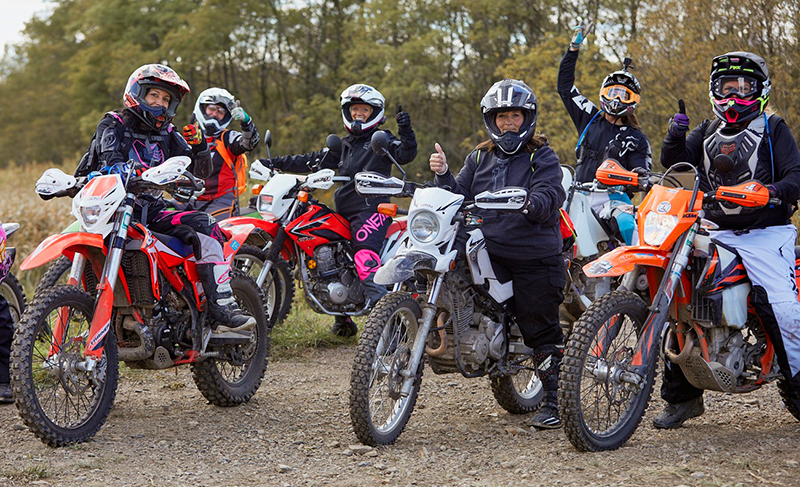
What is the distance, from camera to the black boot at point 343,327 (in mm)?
9086

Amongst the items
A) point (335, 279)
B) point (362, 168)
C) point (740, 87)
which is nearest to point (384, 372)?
point (740, 87)

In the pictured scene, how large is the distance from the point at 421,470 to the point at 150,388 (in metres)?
2.97

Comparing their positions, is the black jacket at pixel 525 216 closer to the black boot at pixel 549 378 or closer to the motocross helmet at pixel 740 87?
the black boot at pixel 549 378

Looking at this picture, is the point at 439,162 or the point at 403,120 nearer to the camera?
the point at 439,162

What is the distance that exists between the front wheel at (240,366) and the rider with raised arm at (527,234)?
183cm

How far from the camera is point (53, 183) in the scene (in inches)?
215

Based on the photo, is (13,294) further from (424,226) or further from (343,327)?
(424,226)

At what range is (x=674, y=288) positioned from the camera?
5.05m

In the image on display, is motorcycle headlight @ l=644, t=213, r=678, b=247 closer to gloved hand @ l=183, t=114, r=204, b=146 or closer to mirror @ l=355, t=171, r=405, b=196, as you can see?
mirror @ l=355, t=171, r=405, b=196

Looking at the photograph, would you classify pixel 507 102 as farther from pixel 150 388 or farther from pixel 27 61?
pixel 27 61

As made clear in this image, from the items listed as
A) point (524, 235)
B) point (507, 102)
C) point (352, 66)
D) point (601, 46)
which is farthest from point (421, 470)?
point (352, 66)

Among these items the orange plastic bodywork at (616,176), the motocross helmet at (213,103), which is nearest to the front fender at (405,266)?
the orange plastic bodywork at (616,176)

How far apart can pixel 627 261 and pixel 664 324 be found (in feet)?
1.43

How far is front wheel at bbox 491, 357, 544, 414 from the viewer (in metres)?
6.07
